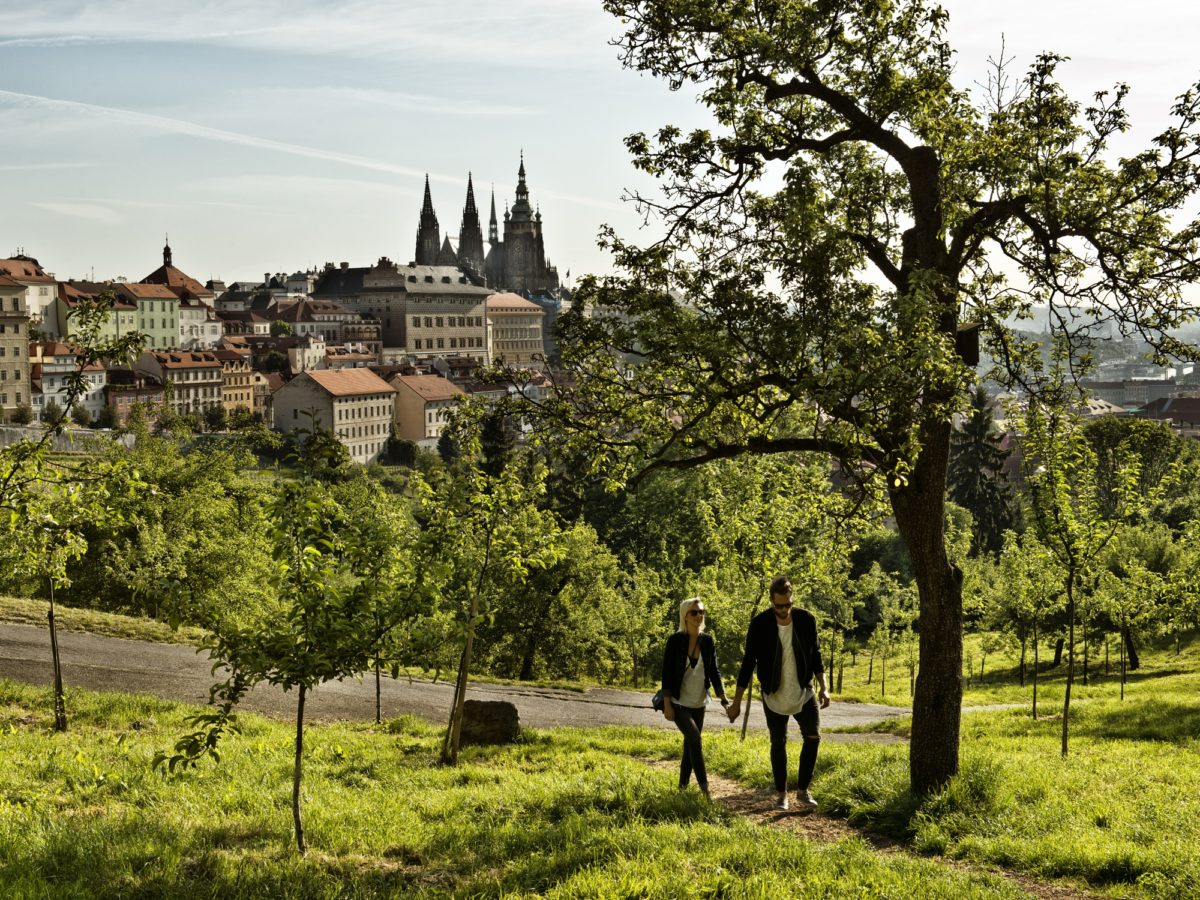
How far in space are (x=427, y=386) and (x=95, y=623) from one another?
127 m

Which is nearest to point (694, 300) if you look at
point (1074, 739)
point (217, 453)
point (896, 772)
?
point (896, 772)

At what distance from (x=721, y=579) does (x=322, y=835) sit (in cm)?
3283

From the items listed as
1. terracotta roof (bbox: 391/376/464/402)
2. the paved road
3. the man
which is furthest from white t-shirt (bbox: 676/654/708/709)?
terracotta roof (bbox: 391/376/464/402)

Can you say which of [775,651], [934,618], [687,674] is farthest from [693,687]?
[934,618]

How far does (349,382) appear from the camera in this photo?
466 ft

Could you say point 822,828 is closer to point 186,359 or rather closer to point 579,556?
point 579,556

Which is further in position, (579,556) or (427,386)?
(427,386)

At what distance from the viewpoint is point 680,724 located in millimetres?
9719

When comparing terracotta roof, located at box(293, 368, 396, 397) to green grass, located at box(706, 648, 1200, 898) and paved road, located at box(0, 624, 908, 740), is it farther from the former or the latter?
green grass, located at box(706, 648, 1200, 898)

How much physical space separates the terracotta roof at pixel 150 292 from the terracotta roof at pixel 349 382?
34.7 metres

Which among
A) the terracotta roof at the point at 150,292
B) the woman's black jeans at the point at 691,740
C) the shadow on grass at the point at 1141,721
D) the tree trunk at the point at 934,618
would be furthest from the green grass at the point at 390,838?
the terracotta roof at the point at 150,292

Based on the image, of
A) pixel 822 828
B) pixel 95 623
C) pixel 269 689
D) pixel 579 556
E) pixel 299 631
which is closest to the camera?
pixel 299 631

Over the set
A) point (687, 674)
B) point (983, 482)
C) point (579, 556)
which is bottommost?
point (687, 674)

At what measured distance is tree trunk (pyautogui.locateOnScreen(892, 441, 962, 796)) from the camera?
1034 cm
